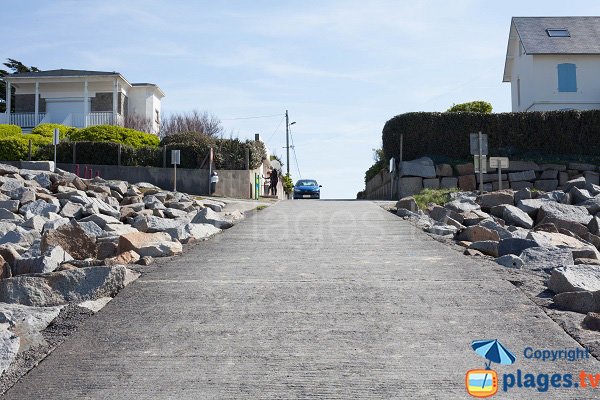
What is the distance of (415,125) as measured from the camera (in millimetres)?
33500

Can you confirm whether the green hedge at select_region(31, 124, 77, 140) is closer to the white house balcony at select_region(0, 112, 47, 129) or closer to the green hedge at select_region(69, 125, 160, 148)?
the green hedge at select_region(69, 125, 160, 148)

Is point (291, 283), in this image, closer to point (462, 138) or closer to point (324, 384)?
point (324, 384)

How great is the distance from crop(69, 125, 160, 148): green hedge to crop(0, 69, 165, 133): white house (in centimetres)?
1032

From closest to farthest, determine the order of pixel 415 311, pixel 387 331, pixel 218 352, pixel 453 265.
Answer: pixel 218 352, pixel 387 331, pixel 415 311, pixel 453 265

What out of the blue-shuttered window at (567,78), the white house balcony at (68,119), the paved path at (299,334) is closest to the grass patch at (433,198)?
the paved path at (299,334)

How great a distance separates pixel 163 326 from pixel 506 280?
3992 millimetres

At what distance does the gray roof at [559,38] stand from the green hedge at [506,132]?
943 cm

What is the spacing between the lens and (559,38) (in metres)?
42.6

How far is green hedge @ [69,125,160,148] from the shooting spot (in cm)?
3706

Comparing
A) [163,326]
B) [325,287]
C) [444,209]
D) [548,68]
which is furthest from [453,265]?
[548,68]

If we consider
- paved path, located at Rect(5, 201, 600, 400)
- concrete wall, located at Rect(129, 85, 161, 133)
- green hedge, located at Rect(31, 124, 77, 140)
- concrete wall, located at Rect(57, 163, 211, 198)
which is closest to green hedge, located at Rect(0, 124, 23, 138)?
green hedge, located at Rect(31, 124, 77, 140)

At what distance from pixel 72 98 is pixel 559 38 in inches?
1188

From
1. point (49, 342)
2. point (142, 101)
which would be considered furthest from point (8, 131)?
point (49, 342)

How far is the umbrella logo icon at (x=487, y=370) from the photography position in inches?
226
